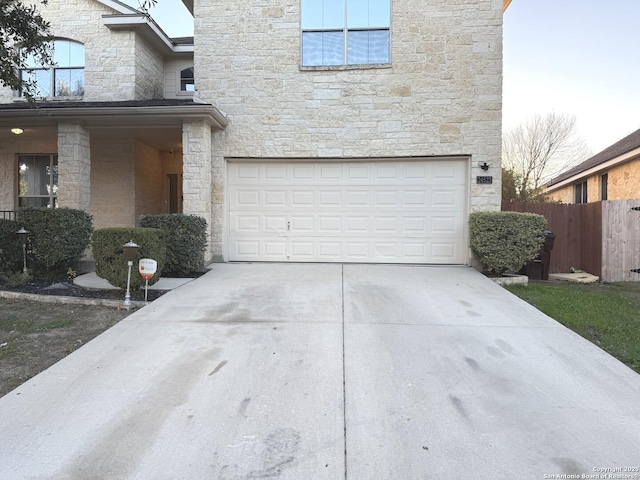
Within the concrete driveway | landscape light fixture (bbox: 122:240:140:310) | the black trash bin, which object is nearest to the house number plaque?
the black trash bin

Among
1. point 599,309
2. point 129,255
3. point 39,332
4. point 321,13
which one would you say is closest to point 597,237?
point 599,309

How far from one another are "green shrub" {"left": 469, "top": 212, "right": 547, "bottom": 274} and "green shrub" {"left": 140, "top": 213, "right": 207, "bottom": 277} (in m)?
5.68

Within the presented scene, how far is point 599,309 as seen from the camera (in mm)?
5695

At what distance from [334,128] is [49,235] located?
6.17 metres

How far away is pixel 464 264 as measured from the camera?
8938 millimetres

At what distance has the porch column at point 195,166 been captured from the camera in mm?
8391

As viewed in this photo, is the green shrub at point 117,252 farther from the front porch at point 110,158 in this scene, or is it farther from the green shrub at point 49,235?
the front porch at point 110,158

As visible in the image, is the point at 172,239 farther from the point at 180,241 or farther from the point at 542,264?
the point at 542,264

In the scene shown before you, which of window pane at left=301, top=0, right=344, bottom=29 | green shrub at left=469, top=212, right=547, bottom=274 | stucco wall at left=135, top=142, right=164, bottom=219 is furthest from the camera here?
stucco wall at left=135, top=142, right=164, bottom=219

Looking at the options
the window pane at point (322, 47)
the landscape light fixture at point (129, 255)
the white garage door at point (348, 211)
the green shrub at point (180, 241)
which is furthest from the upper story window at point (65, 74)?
the landscape light fixture at point (129, 255)

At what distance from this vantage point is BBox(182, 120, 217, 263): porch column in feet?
27.5

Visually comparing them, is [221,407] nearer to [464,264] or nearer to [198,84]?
[464,264]

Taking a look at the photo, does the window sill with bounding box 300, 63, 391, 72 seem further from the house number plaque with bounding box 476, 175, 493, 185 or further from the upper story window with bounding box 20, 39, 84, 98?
the upper story window with bounding box 20, 39, 84, 98

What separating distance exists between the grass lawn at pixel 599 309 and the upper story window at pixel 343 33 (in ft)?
20.0
